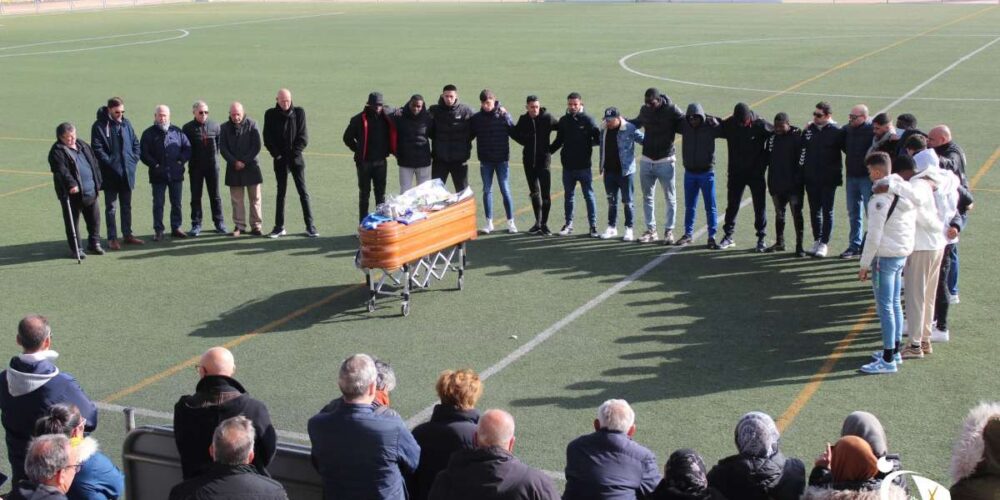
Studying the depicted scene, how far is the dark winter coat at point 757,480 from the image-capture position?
23.7 ft

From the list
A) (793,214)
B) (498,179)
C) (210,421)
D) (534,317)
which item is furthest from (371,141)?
(210,421)

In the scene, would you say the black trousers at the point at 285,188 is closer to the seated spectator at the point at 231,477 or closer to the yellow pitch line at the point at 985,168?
the yellow pitch line at the point at 985,168

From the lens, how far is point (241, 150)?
17.5 m

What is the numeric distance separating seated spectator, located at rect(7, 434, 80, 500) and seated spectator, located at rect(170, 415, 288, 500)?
0.58 m

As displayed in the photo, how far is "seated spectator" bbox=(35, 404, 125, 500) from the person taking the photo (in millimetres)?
7141

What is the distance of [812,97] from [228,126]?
56.6ft

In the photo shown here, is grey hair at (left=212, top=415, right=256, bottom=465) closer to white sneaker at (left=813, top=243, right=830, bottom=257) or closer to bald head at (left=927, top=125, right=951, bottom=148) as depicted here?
bald head at (left=927, top=125, right=951, bottom=148)

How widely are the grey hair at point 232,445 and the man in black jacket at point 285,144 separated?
10872 millimetres

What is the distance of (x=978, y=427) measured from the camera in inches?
244

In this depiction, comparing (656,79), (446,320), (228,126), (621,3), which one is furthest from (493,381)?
(621,3)

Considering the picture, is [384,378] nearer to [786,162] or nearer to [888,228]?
[888,228]

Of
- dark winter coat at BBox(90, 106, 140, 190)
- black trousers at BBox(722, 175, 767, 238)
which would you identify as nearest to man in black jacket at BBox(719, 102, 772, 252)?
black trousers at BBox(722, 175, 767, 238)

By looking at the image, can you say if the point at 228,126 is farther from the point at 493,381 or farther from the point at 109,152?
the point at 493,381

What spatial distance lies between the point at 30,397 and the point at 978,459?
5942 millimetres
